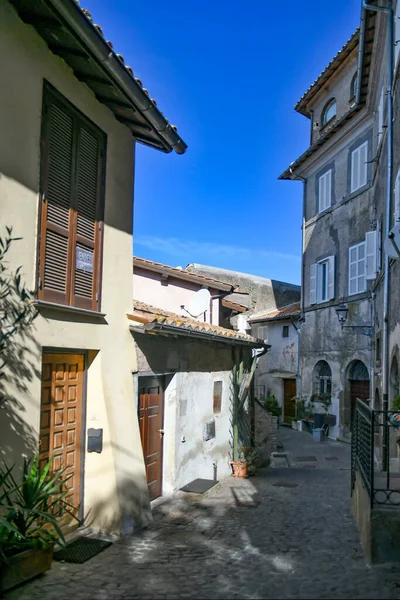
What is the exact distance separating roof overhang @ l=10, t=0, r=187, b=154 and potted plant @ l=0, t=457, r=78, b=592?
458 centimetres

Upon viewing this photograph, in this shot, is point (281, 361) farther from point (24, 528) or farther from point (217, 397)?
point (24, 528)

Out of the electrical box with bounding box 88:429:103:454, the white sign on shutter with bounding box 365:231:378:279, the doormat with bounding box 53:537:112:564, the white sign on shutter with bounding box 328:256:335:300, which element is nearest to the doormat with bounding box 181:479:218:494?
the electrical box with bounding box 88:429:103:454

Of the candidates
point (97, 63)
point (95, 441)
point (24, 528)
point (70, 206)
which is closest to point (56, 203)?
point (70, 206)

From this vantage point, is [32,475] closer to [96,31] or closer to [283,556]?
[283,556]

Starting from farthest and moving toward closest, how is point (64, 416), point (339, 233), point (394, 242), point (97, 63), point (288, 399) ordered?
point (288, 399) → point (339, 233) → point (64, 416) → point (97, 63) → point (394, 242)

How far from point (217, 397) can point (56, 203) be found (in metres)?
6.40

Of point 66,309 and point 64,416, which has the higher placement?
point 66,309

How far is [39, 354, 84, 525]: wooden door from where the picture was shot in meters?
6.25

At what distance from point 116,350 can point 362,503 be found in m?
3.77

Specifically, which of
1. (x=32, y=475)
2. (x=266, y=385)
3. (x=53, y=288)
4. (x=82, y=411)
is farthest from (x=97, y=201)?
(x=266, y=385)

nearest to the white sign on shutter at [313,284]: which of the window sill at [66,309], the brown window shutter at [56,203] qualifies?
the window sill at [66,309]

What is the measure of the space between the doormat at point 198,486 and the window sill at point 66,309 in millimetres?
3956

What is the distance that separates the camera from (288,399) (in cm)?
2467

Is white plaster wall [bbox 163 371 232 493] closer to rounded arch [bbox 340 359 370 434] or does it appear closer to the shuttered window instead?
the shuttered window
